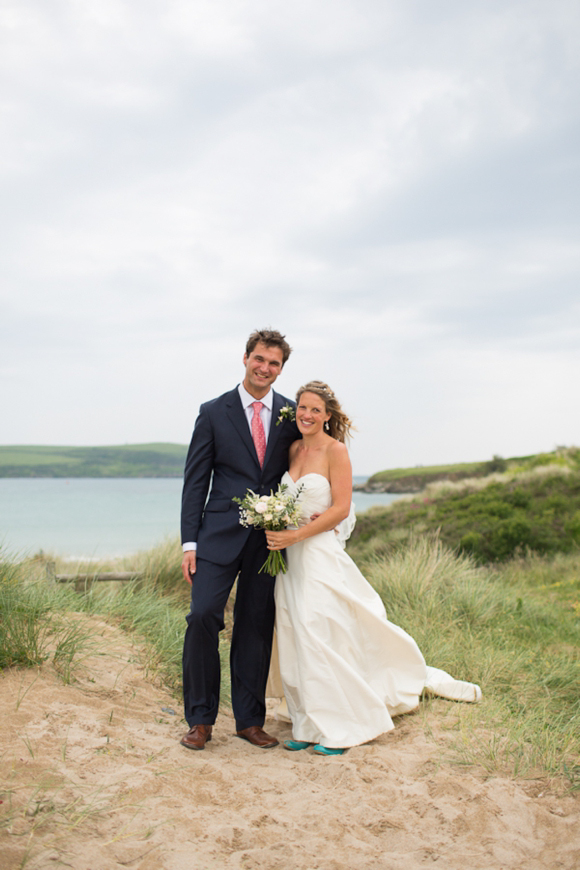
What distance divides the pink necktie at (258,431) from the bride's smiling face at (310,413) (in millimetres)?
260

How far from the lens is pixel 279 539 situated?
421 centimetres

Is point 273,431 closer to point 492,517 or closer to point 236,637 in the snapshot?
point 236,637

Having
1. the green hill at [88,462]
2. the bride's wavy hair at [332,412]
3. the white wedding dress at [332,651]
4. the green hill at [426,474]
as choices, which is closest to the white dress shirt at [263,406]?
the bride's wavy hair at [332,412]

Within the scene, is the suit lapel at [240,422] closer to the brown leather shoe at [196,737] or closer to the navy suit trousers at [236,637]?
the navy suit trousers at [236,637]

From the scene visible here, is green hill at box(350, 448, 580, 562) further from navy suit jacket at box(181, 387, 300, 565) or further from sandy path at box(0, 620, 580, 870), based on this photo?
sandy path at box(0, 620, 580, 870)

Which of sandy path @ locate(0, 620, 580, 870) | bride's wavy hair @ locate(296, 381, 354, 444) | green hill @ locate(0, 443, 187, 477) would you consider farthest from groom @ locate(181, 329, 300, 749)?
green hill @ locate(0, 443, 187, 477)

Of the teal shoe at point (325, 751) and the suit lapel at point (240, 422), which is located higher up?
the suit lapel at point (240, 422)

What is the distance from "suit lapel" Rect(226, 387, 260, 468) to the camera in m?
4.42

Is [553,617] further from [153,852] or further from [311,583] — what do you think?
[153,852]

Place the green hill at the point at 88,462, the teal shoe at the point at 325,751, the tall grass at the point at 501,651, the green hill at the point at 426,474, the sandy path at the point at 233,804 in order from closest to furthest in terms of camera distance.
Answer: the sandy path at the point at 233,804, the tall grass at the point at 501,651, the teal shoe at the point at 325,751, the green hill at the point at 426,474, the green hill at the point at 88,462

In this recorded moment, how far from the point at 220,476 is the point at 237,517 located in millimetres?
336

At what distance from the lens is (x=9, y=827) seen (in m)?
2.74

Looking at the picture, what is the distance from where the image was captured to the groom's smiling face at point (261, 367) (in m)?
4.38

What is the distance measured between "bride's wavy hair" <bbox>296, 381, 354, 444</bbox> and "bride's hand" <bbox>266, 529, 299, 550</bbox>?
0.89 m
